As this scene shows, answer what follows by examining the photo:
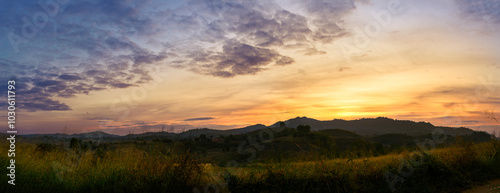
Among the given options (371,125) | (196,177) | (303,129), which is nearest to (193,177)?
(196,177)

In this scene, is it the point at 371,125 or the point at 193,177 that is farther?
the point at 371,125

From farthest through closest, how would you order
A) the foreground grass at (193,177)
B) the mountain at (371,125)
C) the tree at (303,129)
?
the mountain at (371,125) → the tree at (303,129) → the foreground grass at (193,177)

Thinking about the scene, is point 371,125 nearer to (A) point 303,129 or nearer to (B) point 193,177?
(A) point 303,129

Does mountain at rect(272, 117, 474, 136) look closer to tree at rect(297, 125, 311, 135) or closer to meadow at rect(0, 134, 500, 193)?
tree at rect(297, 125, 311, 135)

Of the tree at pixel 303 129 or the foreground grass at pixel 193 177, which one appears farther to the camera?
the tree at pixel 303 129

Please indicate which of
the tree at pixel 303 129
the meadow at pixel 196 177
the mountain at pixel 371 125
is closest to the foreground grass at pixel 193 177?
the meadow at pixel 196 177

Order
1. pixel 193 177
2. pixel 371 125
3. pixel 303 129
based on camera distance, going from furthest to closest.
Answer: pixel 371 125 < pixel 303 129 < pixel 193 177

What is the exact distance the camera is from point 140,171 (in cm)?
728

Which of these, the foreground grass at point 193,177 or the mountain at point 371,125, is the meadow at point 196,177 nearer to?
the foreground grass at point 193,177

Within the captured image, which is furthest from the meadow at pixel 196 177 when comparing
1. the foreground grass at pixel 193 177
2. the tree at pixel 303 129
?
the tree at pixel 303 129

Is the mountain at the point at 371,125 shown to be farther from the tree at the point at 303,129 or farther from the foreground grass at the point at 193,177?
the foreground grass at the point at 193,177

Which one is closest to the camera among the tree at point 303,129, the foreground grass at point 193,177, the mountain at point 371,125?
the foreground grass at point 193,177

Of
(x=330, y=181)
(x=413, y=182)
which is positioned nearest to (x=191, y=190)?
(x=330, y=181)

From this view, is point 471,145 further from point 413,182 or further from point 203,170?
point 203,170
